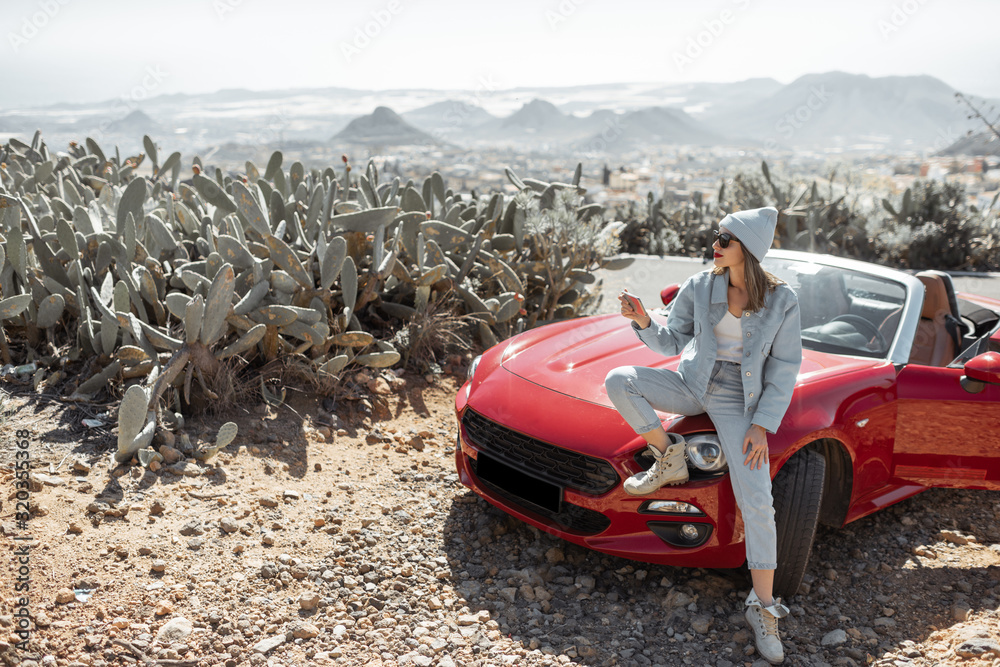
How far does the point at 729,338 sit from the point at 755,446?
1.48ft

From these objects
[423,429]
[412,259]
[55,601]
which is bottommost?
[423,429]

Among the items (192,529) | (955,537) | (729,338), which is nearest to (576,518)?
(729,338)

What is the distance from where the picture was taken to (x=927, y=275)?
4.25m

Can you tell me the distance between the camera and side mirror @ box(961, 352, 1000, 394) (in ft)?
10.7

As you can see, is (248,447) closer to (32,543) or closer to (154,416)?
(154,416)

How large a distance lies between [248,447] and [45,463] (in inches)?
40.2

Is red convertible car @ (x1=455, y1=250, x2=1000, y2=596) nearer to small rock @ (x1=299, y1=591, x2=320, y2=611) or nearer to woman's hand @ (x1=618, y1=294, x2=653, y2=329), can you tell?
woman's hand @ (x1=618, y1=294, x2=653, y2=329)

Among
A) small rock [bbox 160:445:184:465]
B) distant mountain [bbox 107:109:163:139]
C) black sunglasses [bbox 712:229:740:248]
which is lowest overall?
small rock [bbox 160:445:184:465]

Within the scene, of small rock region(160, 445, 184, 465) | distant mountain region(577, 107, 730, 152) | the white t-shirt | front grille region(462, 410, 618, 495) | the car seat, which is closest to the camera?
the white t-shirt

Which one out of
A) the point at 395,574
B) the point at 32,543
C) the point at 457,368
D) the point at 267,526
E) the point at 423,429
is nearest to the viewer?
the point at 32,543

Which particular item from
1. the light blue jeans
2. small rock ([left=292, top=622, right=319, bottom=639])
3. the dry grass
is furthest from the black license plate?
the dry grass

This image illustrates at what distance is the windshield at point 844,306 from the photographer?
3678 mm

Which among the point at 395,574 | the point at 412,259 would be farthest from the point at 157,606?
the point at 412,259

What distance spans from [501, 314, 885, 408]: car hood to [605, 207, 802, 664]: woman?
37 centimetres
